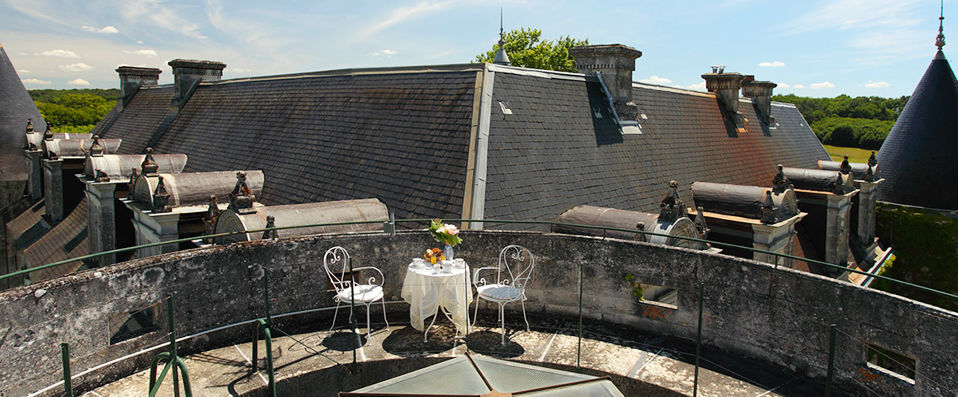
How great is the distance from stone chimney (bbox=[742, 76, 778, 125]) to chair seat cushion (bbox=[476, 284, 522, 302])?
78.7ft

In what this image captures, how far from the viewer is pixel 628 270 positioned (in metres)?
7.77

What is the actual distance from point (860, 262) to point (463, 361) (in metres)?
20.5

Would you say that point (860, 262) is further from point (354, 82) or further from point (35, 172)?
point (35, 172)

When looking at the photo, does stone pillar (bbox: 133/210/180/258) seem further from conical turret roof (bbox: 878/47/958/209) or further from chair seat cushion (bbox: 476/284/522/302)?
conical turret roof (bbox: 878/47/958/209)

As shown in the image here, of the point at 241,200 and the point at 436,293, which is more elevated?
the point at 241,200

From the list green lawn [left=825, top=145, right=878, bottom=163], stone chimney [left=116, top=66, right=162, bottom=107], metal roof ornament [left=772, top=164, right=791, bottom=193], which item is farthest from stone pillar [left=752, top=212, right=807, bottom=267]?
green lawn [left=825, top=145, right=878, bottom=163]

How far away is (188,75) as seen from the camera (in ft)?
87.2

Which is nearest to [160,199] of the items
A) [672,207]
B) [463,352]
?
[463,352]

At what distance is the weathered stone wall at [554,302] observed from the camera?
564cm

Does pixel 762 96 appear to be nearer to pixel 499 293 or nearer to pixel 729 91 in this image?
pixel 729 91

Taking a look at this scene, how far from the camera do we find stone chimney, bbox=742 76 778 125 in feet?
88.3

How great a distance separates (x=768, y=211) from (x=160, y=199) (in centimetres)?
1451

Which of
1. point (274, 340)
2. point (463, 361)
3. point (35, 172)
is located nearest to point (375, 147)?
point (274, 340)

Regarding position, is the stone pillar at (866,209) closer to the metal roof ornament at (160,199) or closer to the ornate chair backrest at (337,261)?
the ornate chair backrest at (337,261)
